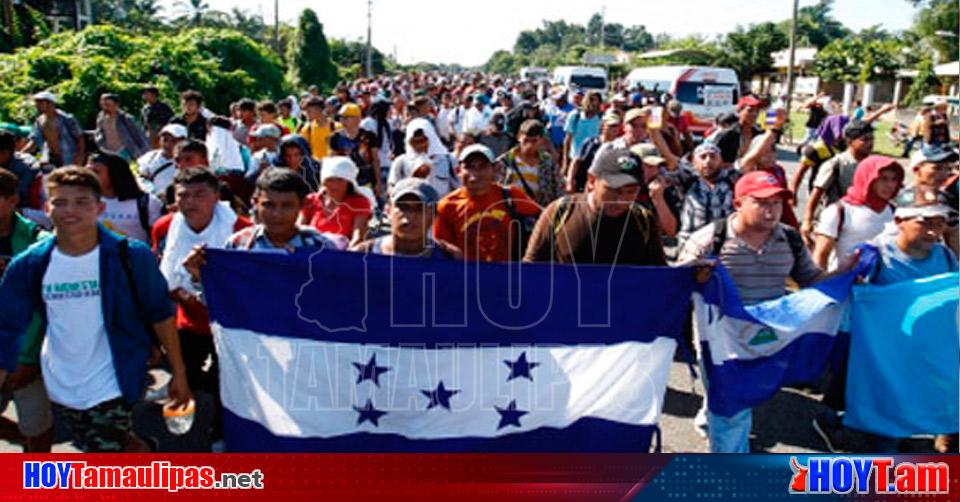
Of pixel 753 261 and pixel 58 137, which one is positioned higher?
pixel 58 137

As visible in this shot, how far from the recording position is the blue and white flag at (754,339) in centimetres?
382

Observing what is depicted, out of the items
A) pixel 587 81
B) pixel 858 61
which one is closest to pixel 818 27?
pixel 858 61

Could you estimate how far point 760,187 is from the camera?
3.96 meters

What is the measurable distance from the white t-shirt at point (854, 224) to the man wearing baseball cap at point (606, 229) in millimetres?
1427

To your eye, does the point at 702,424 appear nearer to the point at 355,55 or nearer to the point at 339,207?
the point at 339,207

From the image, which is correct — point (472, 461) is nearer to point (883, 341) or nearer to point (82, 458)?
point (82, 458)

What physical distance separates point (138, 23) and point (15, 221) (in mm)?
65142

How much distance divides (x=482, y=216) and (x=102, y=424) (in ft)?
7.84

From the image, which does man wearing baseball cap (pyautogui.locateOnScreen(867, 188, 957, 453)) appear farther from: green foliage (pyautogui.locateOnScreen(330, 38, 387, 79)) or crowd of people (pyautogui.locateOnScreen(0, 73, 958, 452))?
green foliage (pyautogui.locateOnScreen(330, 38, 387, 79))

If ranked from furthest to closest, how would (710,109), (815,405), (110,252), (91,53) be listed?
(710,109) → (91,53) → (815,405) → (110,252)

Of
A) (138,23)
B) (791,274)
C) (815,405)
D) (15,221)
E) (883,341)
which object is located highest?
→ (138,23)

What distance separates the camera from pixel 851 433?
468cm

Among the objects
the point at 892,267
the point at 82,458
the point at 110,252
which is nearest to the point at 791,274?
the point at 892,267

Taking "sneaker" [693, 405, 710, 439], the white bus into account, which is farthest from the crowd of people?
the white bus
